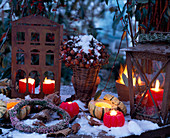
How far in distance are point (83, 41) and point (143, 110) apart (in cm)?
61

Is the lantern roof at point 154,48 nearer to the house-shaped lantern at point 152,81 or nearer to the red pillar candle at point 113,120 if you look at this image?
the house-shaped lantern at point 152,81

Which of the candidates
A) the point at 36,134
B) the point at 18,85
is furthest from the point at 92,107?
the point at 18,85

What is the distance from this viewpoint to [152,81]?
1.14 metres

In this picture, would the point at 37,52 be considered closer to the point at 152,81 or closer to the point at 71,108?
the point at 71,108

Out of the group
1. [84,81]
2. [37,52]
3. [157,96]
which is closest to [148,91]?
[157,96]

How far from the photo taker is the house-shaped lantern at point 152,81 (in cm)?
108

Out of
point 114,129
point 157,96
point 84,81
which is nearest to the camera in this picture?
point 114,129

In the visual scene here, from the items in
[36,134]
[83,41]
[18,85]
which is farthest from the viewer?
[18,85]

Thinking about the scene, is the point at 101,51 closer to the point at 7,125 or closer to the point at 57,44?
the point at 57,44

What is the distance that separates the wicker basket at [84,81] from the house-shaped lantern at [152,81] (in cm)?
29

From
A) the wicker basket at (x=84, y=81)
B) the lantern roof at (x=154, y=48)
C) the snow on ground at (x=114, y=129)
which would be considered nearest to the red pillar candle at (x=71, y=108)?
the snow on ground at (x=114, y=129)

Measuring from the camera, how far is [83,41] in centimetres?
144

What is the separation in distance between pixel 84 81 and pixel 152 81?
476 mm

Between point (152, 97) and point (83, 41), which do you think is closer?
point (152, 97)
